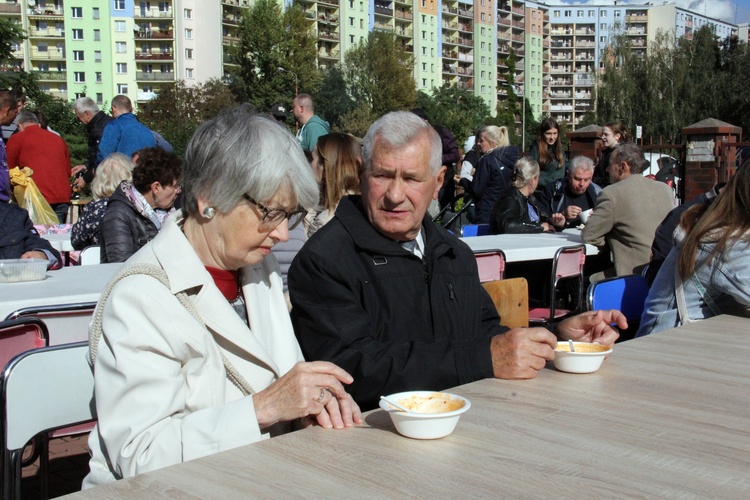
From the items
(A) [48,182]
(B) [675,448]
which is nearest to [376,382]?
(B) [675,448]

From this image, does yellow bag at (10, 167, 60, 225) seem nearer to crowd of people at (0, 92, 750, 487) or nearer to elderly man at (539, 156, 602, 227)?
elderly man at (539, 156, 602, 227)

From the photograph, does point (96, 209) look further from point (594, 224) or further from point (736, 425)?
point (736, 425)

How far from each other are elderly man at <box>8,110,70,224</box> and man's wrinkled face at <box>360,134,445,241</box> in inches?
270

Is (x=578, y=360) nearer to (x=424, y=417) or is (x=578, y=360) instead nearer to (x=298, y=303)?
(x=424, y=417)

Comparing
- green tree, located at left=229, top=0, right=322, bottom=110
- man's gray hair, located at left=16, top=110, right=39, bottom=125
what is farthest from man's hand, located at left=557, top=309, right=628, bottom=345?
green tree, located at left=229, top=0, right=322, bottom=110

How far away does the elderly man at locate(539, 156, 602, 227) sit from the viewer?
7.60 m

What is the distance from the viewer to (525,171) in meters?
6.82

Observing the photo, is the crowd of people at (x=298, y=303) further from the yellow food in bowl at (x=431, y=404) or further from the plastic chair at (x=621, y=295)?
the plastic chair at (x=621, y=295)

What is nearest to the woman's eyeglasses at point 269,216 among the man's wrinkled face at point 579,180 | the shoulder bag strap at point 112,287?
the shoulder bag strap at point 112,287

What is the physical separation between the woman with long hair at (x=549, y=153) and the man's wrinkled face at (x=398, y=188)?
6.24 metres

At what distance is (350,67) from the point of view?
69.1 meters

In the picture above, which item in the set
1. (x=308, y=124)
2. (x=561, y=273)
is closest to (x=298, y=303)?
(x=561, y=273)

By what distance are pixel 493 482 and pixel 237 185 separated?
105 cm

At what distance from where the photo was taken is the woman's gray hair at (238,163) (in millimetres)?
2043
